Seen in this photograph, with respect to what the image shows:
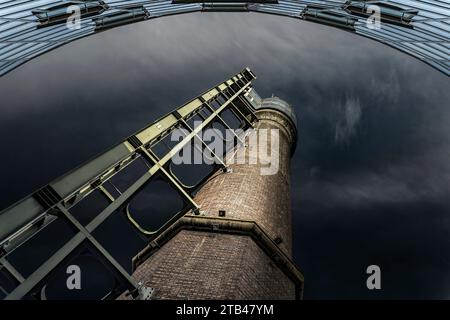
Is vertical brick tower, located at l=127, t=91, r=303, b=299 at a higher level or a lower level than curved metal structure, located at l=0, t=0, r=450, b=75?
lower

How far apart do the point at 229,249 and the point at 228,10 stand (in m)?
13.6

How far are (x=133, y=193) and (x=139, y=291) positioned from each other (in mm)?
1652

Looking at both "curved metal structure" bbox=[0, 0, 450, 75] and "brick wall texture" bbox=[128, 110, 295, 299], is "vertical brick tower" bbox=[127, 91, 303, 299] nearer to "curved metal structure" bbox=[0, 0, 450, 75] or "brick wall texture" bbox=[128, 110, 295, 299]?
"brick wall texture" bbox=[128, 110, 295, 299]

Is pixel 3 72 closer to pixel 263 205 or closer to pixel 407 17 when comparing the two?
pixel 263 205

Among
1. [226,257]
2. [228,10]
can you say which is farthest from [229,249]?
[228,10]

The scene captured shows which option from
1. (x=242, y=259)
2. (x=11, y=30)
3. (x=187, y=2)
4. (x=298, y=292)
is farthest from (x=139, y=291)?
(x=187, y=2)

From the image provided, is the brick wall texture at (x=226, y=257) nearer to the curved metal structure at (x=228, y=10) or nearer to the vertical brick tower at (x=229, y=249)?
the vertical brick tower at (x=229, y=249)

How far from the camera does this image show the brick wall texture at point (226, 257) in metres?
7.45

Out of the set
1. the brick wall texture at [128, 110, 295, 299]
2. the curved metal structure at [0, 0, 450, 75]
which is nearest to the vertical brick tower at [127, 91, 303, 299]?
the brick wall texture at [128, 110, 295, 299]

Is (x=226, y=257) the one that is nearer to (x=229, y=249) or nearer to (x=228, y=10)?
(x=229, y=249)

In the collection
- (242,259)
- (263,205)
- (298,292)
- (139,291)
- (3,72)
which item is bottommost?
(298,292)

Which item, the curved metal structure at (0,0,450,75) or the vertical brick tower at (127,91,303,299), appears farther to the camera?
the curved metal structure at (0,0,450,75)

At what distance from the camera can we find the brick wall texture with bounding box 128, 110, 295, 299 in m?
7.45

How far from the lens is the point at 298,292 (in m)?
9.98
